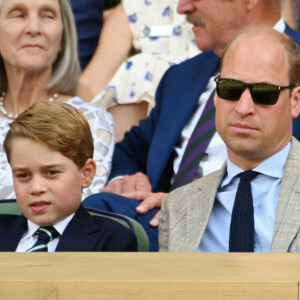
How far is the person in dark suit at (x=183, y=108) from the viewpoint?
319 centimetres

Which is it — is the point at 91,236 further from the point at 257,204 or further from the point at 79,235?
the point at 257,204

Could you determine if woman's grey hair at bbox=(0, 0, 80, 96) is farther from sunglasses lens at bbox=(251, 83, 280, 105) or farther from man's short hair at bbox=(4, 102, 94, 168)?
sunglasses lens at bbox=(251, 83, 280, 105)

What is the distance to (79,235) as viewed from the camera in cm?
222

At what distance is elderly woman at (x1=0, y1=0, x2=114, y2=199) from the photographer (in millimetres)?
3295

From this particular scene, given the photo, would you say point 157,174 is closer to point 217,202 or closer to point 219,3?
point 219,3

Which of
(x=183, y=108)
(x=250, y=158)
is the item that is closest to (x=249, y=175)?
(x=250, y=158)

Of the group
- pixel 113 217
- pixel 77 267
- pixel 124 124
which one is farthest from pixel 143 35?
pixel 77 267

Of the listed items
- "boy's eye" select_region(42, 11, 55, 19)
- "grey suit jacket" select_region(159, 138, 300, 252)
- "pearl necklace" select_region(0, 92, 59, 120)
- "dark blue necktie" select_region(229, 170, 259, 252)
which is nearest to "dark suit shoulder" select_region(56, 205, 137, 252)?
"grey suit jacket" select_region(159, 138, 300, 252)

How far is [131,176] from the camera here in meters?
3.21

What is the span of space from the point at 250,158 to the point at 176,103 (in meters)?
1.11

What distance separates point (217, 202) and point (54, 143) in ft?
1.52

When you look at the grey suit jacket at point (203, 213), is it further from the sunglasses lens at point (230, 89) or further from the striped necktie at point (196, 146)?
the striped necktie at point (196, 146)

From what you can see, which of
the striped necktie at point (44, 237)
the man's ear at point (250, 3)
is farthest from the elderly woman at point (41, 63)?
the striped necktie at point (44, 237)

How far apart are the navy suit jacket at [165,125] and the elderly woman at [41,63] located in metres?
0.15
